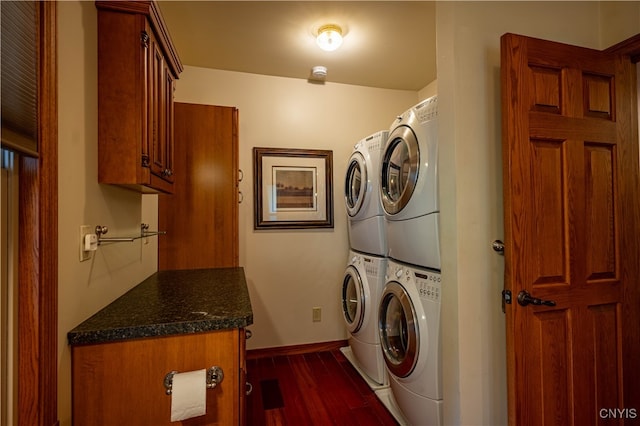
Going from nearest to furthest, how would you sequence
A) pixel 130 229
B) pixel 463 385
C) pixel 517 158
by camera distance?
pixel 517 158, pixel 463 385, pixel 130 229

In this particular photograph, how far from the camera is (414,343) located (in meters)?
1.56

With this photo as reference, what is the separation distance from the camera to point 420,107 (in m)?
1.66

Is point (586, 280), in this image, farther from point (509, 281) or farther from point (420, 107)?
point (420, 107)

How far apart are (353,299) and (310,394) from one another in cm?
75

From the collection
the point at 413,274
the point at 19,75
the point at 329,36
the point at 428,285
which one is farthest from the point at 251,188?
the point at 19,75

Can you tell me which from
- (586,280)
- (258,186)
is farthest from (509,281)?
(258,186)

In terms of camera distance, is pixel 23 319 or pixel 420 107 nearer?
pixel 23 319

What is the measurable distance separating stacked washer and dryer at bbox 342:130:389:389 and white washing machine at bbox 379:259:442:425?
22 cm

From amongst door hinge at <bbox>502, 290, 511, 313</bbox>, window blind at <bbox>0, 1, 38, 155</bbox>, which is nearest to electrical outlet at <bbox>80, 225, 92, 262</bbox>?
window blind at <bbox>0, 1, 38, 155</bbox>

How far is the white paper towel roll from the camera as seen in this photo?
3.13 feet

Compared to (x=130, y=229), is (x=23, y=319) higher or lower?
lower

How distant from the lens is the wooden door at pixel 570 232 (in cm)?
123

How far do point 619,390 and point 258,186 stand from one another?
2546 millimetres

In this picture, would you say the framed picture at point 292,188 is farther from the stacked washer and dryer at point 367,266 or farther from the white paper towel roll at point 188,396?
the white paper towel roll at point 188,396
